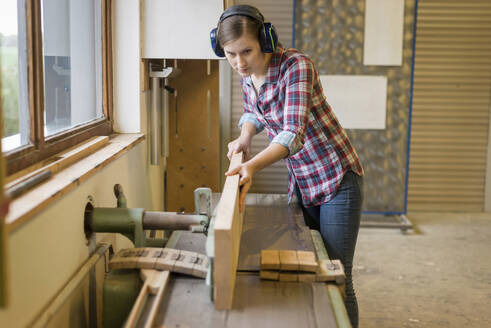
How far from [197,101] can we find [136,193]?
0.85m

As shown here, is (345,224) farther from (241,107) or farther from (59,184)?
(241,107)

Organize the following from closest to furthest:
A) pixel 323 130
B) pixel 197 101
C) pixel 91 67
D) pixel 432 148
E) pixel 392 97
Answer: pixel 323 130 → pixel 91 67 → pixel 197 101 → pixel 392 97 → pixel 432 148

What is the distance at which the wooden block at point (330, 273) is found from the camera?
163 cm

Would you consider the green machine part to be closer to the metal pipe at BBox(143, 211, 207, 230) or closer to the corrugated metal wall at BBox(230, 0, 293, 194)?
the metal pipe at BBox(143, 211, 207, 230)

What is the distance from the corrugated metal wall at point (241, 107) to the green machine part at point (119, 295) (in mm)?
3163

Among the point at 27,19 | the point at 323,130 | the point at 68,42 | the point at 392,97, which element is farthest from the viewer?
the point at 392,97

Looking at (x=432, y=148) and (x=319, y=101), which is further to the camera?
(x=432, y=148)

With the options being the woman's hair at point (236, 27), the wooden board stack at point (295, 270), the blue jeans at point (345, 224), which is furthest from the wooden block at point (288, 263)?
the woman's hair at point (236, 27)

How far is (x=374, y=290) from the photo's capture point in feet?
11.6

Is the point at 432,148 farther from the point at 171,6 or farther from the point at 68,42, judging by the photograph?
the point at 68,42

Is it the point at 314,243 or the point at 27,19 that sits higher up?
the point at 27,19

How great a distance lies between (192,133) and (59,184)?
6.10ft

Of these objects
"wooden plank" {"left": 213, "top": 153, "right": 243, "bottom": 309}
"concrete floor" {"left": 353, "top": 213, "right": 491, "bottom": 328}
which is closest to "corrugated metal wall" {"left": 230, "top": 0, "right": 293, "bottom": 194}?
"concrete floor" {"left": 353, "top": 213, "right": 491, "bottom": 328}

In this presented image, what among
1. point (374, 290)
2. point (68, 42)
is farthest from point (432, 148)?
point (68, 42)
